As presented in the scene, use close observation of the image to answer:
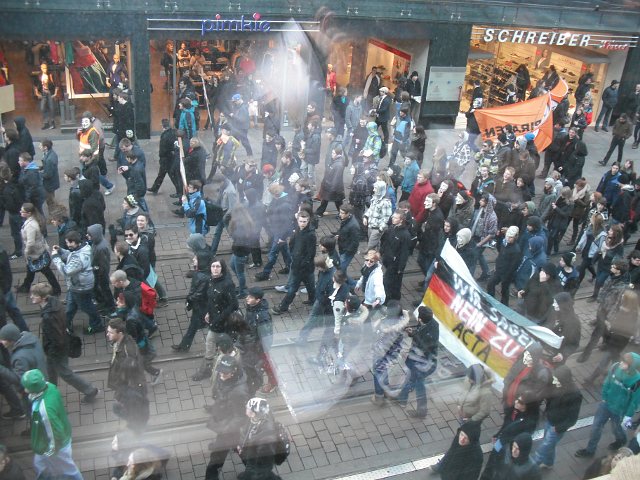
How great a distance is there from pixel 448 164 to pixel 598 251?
348 cm

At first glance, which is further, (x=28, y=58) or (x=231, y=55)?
(x=231, y=55)

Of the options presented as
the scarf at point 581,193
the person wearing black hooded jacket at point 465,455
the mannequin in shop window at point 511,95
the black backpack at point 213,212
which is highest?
the mannequin in shop window at point 511,95

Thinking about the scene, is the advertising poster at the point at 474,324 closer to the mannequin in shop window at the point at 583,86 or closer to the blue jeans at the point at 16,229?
the blue jeans at the point at 16,229

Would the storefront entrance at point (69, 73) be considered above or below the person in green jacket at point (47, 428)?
above

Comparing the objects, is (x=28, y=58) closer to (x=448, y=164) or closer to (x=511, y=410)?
(x=448, y=164)

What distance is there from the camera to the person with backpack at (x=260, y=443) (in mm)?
6879

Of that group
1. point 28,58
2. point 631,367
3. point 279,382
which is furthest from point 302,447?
point 28,58

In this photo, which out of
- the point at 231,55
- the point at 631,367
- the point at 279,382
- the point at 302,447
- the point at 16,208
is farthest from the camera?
the point at 231,55

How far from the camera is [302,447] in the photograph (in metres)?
8.46

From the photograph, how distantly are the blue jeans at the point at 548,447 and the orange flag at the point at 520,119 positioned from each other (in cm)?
884

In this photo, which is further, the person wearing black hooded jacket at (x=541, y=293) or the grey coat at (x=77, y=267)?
the person wearing black hooded jacket at (x=541, y=293)

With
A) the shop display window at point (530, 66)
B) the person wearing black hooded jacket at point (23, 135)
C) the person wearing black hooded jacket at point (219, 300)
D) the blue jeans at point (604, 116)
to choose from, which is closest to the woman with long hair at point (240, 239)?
the person wearing black hooded jacket at point (219, 300)

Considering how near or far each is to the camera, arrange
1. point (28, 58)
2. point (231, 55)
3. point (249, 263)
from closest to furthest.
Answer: point (249, 263)
point (28, 58)
point (231, 55)

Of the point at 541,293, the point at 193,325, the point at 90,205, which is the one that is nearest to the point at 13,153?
the point at 90,205
